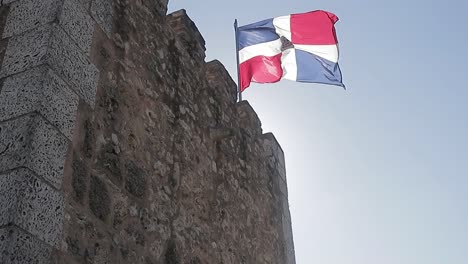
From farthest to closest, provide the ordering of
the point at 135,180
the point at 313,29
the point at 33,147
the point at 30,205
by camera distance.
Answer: the point at 313,29, the point at 135,180, the point at 33,147, the point at 30,205

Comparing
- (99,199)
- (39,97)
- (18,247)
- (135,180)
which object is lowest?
(18,247)

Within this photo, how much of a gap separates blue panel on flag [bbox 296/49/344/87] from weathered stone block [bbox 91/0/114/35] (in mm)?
3174

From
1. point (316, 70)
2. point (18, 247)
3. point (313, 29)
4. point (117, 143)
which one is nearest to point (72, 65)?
point (117, 143)

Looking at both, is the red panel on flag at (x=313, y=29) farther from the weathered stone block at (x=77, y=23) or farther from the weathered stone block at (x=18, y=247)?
the weathered stone block at (x=18, y=247)

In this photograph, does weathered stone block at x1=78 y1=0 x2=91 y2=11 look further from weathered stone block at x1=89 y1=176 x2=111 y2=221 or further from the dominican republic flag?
the dominican republic flag

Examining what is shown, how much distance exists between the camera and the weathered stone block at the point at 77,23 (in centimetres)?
299

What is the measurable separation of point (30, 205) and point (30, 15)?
3.60 ft

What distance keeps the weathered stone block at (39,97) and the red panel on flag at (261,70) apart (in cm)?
369

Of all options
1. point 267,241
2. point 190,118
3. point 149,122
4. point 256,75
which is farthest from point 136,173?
point 256,75

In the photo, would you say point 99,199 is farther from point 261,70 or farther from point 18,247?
point 261,70

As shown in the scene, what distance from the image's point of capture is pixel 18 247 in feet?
7.37

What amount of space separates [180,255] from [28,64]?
1.45 meters

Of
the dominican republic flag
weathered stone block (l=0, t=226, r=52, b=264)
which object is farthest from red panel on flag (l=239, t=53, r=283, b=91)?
weathered stone block (l=0, t=226, r=52, b=264)

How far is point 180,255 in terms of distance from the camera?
352 cm
